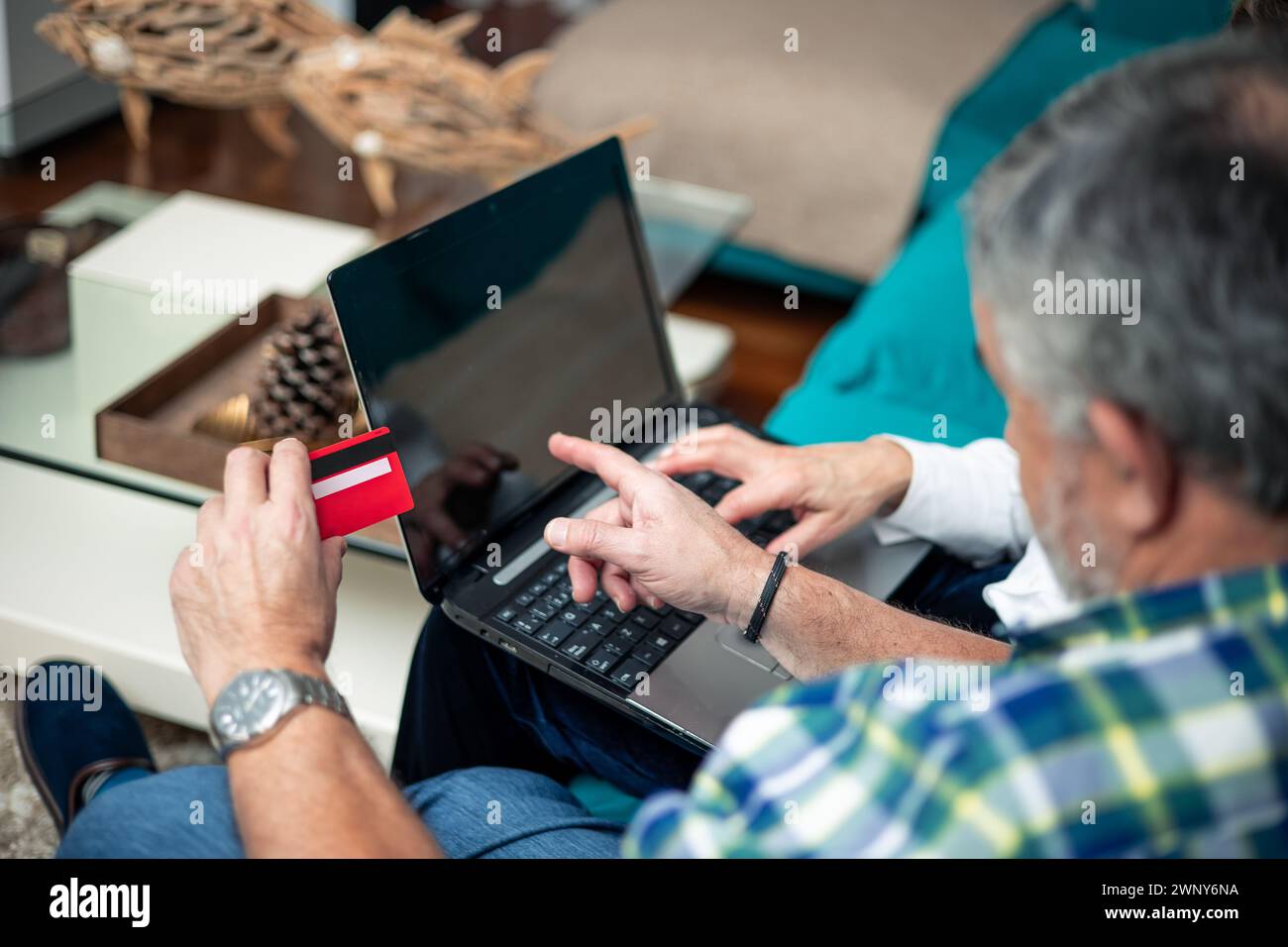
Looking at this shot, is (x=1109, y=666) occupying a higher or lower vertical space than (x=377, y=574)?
higher

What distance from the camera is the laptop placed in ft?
2.93

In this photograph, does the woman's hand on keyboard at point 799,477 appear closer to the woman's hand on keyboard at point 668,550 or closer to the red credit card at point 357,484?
the woman's hand on keyboard at point 668,550

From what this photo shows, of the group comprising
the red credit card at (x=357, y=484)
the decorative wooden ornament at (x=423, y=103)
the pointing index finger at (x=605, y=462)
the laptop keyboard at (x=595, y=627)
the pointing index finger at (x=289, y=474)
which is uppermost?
the decorative wooden ornament at (x=423, y=103)

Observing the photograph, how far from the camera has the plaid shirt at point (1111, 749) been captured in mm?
477

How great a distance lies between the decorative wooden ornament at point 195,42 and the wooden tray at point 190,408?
1.67 feet

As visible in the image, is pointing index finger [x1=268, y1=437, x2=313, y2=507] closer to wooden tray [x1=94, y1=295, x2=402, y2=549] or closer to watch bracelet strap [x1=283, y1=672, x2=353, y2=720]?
watch bracelet strap [x1=283, y1=672, x2=353, y2=720]

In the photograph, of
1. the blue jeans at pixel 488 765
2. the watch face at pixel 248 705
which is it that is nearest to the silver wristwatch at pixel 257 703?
the watch face at pixel 248 705

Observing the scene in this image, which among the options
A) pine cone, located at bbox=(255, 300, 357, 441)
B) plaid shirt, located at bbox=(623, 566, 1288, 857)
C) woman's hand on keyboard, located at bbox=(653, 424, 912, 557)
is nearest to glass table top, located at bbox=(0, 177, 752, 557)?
pine cone, located at bbox=(255, 300, 357, 441)

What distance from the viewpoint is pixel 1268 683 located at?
478 millimetres

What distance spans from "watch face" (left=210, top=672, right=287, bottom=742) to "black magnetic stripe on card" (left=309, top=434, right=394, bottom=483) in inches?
5.5

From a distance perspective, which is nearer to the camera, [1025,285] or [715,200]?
[1025,285]
